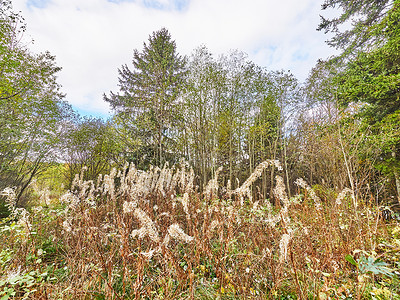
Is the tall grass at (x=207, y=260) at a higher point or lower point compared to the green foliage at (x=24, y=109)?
lower

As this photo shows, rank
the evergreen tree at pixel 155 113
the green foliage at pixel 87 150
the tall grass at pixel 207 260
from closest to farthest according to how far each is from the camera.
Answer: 1. the tall grass at pixel 207 260
2. the evergreen tree at pixel 155 113
3. the green foliage at pixel 87 150

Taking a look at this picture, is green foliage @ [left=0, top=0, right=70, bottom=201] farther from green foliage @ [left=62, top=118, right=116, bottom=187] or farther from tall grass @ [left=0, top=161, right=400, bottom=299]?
tall grass @ [left=0, top=161, right=400, bottom=299]

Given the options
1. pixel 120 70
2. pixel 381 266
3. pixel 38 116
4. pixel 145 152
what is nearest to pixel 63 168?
pixel 38 116

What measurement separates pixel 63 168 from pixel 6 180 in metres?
3.10

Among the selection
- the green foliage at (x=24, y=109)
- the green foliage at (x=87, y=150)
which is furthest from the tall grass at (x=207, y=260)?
the green foliage at (x=87, y=150)

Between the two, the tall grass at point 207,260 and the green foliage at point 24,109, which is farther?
the green foliage at point 24,109

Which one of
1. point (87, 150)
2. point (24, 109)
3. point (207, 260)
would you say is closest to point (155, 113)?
point (24, 109)

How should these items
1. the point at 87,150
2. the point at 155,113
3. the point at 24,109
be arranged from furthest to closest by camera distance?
the point at 87,150 < the point at 155,113 < the point at 24,109

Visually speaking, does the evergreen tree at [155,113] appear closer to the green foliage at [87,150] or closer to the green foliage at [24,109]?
the green foliage at [87,150]

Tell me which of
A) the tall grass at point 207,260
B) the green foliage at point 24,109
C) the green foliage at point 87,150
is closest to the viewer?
the tall grass at point 207,260

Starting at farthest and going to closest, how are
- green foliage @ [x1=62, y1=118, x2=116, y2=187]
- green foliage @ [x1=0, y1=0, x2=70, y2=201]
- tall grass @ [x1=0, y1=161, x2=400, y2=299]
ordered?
green foliage @ [x1=62, y1=118, x2=116, y2=187] < green foliage @ [x1=0, y1=0, x2=70, y2=201] < tall grass @ [x1=0, y1=161, x2=400, y2=299]

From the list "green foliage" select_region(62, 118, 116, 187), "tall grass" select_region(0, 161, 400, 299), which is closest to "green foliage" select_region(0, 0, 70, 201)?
"green foliage" select_region(62, 118, 116, 187)

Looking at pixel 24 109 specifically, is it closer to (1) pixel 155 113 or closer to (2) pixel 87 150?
(2) pixel 87 150

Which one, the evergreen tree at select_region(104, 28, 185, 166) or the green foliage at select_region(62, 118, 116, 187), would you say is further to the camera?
the green foliage at select_region(62, 118, 116, 187)
